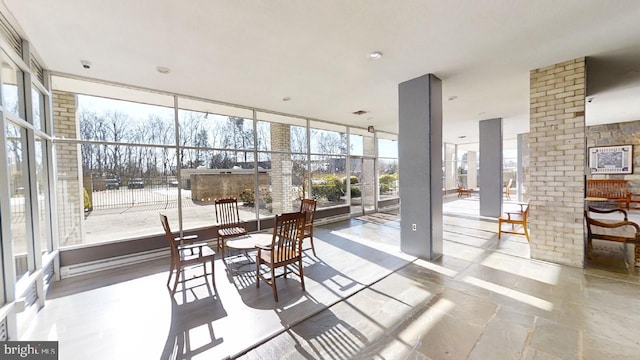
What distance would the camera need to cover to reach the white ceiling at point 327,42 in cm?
222

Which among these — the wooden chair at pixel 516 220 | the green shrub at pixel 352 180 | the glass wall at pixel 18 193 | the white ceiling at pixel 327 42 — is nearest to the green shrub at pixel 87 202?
the glass wall at pixel 18 193

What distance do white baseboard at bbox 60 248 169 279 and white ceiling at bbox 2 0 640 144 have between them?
9.04 ft

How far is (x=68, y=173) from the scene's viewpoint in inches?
146

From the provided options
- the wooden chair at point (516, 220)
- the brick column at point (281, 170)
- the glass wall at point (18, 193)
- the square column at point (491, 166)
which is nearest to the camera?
the glass wall at point (18, 193)

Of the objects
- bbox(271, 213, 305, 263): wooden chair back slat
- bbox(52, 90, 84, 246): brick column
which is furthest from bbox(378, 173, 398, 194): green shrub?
bbox(52, 90, 84, 246): brick column

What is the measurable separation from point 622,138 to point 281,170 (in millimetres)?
10724

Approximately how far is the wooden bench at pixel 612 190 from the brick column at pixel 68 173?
1306 centimetres

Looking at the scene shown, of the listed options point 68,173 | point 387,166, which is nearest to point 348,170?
point 387,166

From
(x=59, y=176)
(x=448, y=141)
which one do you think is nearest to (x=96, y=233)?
(x=59, y=176)

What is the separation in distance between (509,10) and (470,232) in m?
4.45

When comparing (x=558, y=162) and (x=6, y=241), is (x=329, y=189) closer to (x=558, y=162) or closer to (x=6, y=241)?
(x=558, y=162)

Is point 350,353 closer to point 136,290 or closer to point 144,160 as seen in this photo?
point 136,290

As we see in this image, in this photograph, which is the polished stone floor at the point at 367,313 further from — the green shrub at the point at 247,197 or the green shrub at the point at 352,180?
the green shrub at the point at 352,180

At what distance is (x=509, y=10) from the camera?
2.26 metres
